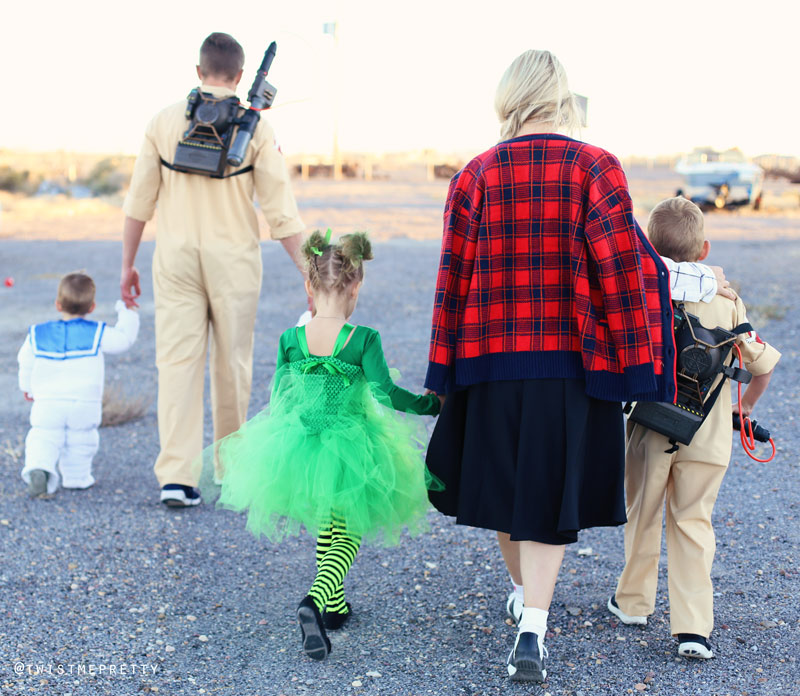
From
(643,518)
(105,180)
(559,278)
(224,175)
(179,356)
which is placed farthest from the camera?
(105,180)

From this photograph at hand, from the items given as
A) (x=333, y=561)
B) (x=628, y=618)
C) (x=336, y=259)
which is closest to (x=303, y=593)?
(x=333, y=561)

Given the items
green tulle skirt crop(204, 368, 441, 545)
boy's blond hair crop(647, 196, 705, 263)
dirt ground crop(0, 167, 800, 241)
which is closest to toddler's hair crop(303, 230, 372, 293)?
green tulle skirt crop(204, 368, 441, 545)

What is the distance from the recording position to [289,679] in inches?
121

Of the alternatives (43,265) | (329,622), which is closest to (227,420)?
(329,622)

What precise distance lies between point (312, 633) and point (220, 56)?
298 centimetres

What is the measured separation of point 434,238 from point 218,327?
1621 centimetres

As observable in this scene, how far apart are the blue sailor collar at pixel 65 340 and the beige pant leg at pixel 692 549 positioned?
129 inches

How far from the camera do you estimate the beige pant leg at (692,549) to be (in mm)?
3133

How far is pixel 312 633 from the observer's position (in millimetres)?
3154

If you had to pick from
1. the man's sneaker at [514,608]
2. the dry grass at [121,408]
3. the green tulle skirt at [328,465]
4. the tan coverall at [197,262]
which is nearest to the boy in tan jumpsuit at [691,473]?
the man's sneaker at [514,608]

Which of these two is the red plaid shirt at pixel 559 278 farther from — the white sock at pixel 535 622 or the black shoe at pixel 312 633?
the black shoe at pixel 312 633

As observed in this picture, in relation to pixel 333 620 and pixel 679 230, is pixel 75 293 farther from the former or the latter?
pixel 679 230

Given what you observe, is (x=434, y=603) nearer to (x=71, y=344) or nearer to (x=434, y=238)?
(x=71, y=344)

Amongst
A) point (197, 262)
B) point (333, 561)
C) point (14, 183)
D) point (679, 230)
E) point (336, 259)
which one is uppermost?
point (679, 230)
